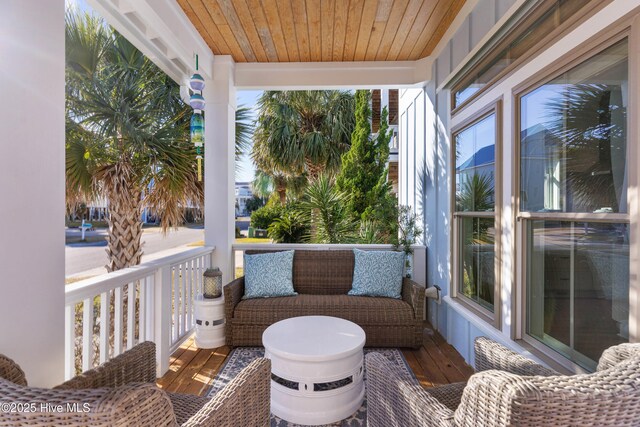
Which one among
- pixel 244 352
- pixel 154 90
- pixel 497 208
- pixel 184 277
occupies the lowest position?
pixel 244 352

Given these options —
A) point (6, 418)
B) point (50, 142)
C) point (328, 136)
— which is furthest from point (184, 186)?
point (328, 136)

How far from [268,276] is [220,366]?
87 cm

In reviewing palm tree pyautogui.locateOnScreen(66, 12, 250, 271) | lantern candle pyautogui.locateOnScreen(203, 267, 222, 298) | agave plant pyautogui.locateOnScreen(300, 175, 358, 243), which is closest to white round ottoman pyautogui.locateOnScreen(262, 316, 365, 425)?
lantern candle pyautogui.locateOnScreen(203, 267, 222, 298)

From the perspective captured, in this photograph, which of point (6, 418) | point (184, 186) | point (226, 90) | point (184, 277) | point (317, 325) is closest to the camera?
point (6, 418)

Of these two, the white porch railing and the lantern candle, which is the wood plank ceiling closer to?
the white porch railing

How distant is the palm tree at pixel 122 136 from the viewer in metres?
2.70

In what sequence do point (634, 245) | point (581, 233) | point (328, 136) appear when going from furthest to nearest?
point (328, 136)
point (581, 233)
point (634, 245)

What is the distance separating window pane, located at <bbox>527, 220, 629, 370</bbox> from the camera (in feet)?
4.38

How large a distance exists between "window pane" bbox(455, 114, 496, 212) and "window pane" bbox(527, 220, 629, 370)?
589 millimetres

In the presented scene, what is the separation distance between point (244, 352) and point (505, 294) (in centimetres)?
213

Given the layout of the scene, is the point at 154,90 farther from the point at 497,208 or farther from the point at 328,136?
the point at 328,136

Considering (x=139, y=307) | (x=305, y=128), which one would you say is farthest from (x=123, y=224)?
(x=305, y=128)

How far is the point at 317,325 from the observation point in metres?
Result: 2.29

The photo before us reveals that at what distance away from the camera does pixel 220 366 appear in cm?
255
